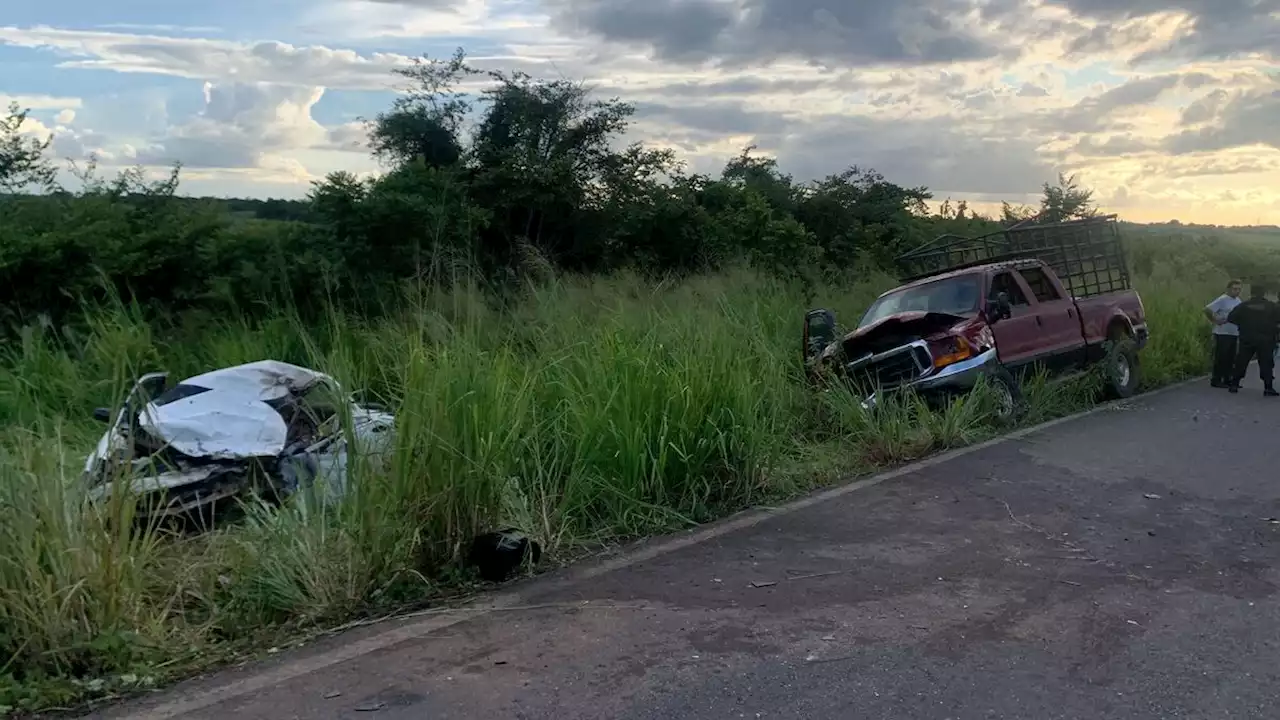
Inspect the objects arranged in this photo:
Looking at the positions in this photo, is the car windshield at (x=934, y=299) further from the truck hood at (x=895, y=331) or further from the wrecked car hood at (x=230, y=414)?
the wrecked car hood at (x=230, y=414)

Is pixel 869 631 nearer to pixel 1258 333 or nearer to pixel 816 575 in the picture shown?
pixel 816 575

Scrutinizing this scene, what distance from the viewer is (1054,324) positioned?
1273cm

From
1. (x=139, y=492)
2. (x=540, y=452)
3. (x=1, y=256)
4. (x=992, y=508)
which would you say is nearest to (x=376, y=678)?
(x=139, y=492)

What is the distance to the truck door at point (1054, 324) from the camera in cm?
1245

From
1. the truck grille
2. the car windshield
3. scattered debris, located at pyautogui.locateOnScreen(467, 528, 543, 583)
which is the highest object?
the car windshield

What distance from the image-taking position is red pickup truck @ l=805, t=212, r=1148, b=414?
10.9 m

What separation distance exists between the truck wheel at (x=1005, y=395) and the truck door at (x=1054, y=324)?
1129 millimetres

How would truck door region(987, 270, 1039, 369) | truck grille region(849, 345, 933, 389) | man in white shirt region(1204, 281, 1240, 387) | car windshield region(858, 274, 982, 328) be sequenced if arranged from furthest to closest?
man in white shirt region(1204, 281, 1240, 387)
car windshield region(858, 274, 982, 328)
truck door region(987, 270, 1039, 369)
truck grille region(849, 345, 933, 389)

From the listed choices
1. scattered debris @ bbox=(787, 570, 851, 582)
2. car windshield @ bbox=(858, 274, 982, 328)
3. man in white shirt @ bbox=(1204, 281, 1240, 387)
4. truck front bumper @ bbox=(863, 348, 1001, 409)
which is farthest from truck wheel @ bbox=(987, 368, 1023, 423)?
scattered debris @ bbox=(787, 570, 851, 582)

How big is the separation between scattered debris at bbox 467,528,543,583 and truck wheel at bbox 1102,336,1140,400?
396 inches

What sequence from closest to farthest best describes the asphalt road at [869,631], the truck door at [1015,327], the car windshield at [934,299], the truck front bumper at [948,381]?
the asphalt road at [869,631] < the truck front bumper at [948,381] < the truck door at [1015,327] < the car windshield at [934,299]

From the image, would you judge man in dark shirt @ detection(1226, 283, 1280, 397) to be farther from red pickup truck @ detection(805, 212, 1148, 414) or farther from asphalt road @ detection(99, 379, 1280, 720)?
asphalt road @ detection(99, 379, 1280, 720)

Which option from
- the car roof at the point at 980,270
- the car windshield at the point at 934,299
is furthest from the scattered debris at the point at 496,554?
the car roof at the point at 980,270

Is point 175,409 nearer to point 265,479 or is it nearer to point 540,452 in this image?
point 265,479
